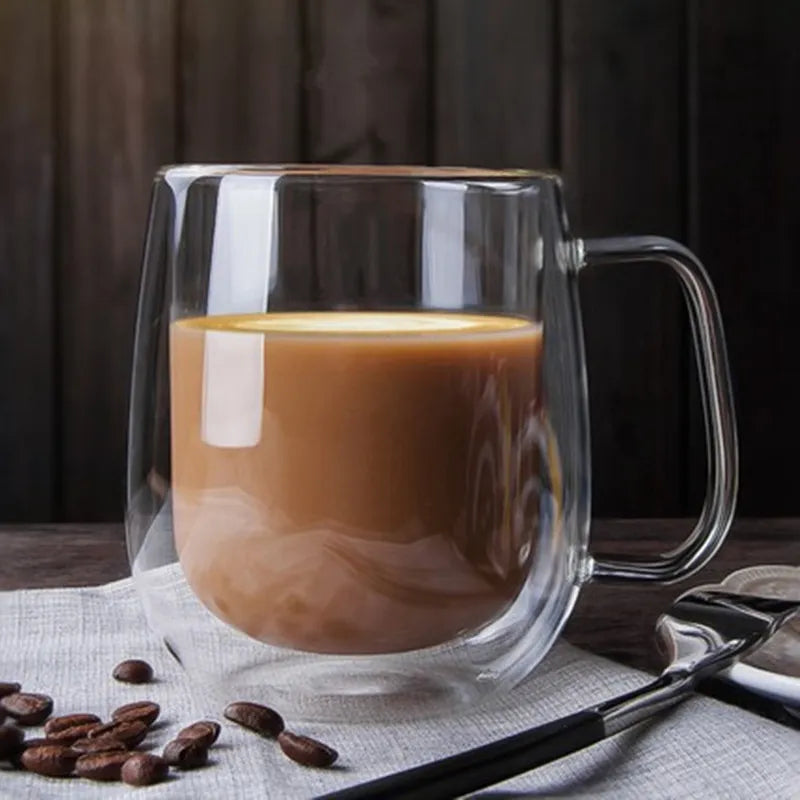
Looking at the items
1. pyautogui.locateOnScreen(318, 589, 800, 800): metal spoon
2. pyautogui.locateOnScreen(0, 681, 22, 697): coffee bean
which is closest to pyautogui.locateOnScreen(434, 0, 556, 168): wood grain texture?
pyautogui.locateOnScreen(318, 589, 800, 800): metal spoon

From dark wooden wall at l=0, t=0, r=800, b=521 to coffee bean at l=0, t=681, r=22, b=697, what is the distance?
40.7 inches

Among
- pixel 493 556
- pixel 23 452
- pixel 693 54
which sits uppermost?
pixel 693 54

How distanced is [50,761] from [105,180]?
1190 mm

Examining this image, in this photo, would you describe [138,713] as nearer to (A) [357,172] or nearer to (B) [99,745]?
(B) [99,745]

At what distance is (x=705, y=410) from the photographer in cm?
75

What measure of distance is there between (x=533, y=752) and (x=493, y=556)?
13cm

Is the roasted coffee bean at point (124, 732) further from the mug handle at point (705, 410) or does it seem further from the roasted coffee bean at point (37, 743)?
the mug handle at point (705, 410)

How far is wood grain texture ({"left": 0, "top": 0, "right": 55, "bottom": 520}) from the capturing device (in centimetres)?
173

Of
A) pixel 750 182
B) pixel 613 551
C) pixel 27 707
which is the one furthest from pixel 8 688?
pixel 750 182

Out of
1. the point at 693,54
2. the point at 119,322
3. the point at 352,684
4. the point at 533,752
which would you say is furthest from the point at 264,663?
the point at 693,54

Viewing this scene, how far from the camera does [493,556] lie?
721mm

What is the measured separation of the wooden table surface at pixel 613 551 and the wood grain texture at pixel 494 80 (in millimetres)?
613

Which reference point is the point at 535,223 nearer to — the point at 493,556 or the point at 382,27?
the point at 493,556

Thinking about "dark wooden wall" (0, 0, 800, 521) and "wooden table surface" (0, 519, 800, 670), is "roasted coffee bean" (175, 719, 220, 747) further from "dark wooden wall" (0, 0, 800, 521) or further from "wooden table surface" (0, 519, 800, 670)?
"dark wooden wall" (0, 0, 800, 521)
